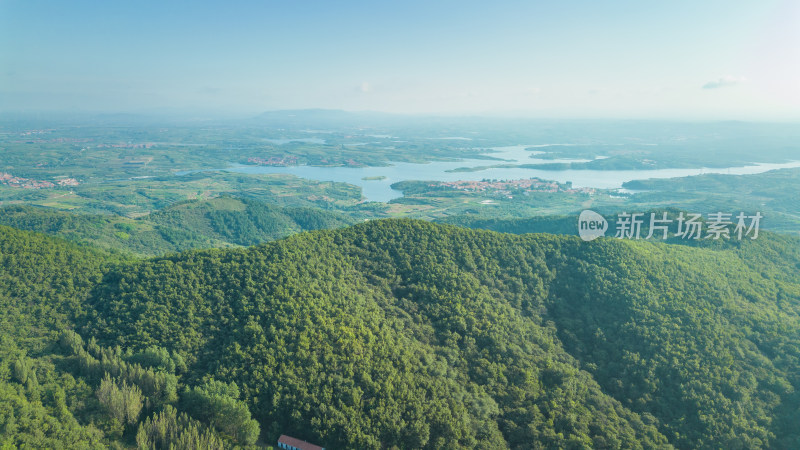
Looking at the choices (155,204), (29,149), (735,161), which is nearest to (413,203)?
(155,204)

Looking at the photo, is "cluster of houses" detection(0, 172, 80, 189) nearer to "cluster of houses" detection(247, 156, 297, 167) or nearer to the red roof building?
"cluster of houses" detection(247, 156, 297, 167)

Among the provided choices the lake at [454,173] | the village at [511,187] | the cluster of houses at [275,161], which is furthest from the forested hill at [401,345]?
the cluster of houses at [275,161]

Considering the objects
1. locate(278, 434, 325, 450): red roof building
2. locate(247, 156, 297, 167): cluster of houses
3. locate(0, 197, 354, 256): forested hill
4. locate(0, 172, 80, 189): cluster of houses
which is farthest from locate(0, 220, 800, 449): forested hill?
locate(247, 156, 297, 167): cluster of houses

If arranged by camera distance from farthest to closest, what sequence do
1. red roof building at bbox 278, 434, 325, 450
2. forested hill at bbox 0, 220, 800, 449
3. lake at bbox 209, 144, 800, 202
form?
lake at bbox 209, 144, 800, 202 < forested hill at bbox 0, 220, 800, 449 < red roof building at bbox 278, 434, 325, 450

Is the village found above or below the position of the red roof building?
above

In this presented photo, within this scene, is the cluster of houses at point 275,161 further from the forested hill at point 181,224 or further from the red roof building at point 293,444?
the red roof building at point 293,444

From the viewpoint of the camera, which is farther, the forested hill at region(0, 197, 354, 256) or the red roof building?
the forested hill at region(0, 197, 354, 256)

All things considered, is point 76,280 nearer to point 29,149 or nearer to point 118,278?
point 118,278

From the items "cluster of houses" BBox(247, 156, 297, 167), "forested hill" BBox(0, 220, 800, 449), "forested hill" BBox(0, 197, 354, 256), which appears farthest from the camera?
"cluster of houses" BBox(247, 156, 297, 167)
